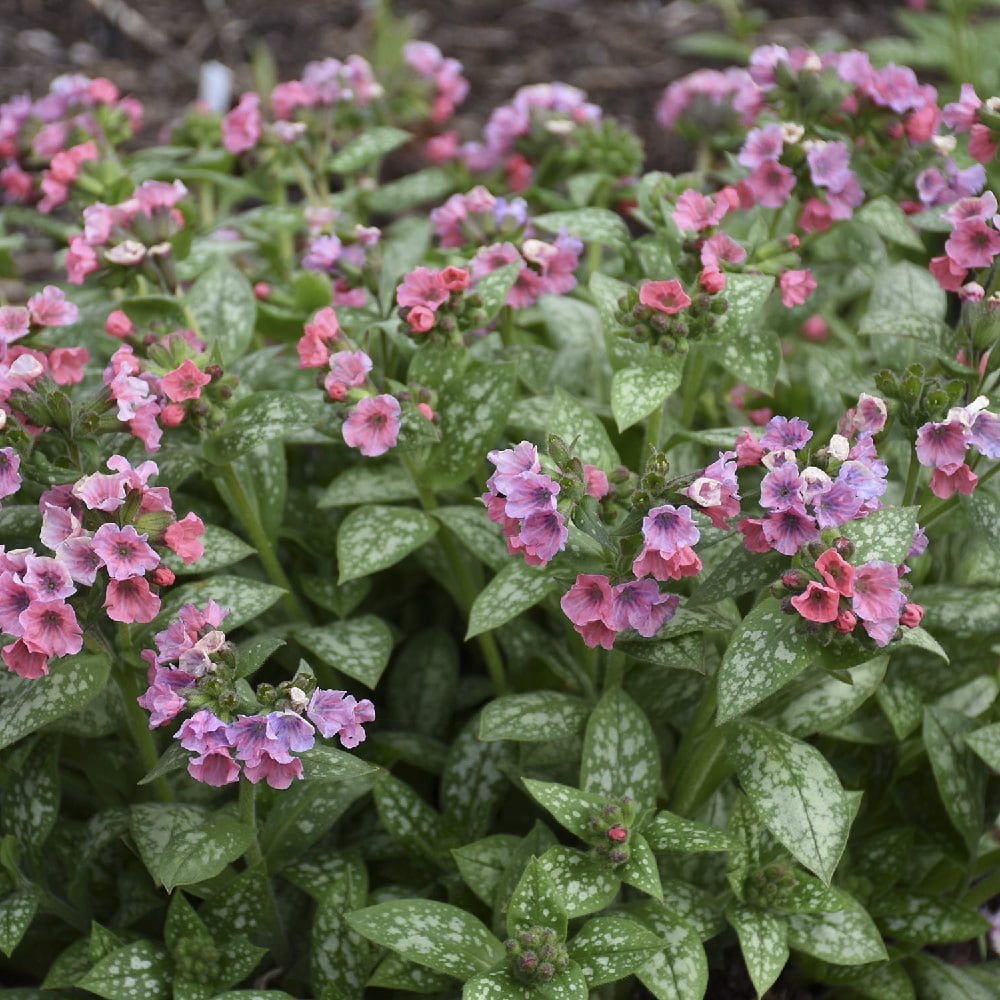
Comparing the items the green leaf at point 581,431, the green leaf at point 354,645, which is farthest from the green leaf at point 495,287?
the green leaf at point 354,645

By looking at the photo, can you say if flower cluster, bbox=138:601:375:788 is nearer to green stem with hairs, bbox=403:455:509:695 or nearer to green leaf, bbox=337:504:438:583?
green leaf, bbox=337:504:438:583

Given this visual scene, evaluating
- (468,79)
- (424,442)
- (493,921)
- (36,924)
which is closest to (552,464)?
(424,442)

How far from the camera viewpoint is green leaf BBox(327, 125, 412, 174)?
3453mm

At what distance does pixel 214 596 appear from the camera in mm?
2262

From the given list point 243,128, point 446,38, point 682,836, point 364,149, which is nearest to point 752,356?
point 682,836

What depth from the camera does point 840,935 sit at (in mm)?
2246

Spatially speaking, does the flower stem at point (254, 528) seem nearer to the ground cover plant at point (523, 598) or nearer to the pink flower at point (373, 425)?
the ground cover plant at point (523, 598)

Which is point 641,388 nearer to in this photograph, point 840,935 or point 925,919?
point 840,935

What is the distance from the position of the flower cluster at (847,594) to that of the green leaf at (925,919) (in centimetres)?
83

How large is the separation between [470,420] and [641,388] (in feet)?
1.22

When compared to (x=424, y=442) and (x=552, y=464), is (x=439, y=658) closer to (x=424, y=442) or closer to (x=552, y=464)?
A: (x=424, y=442)

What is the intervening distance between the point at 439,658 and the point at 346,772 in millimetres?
852

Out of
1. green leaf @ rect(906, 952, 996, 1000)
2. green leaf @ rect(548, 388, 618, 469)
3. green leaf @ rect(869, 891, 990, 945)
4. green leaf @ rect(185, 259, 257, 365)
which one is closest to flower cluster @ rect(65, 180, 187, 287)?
green leaf @ rect(185, 259, 257, 365)

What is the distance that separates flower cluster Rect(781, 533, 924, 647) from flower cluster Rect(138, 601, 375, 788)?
2.24ft
